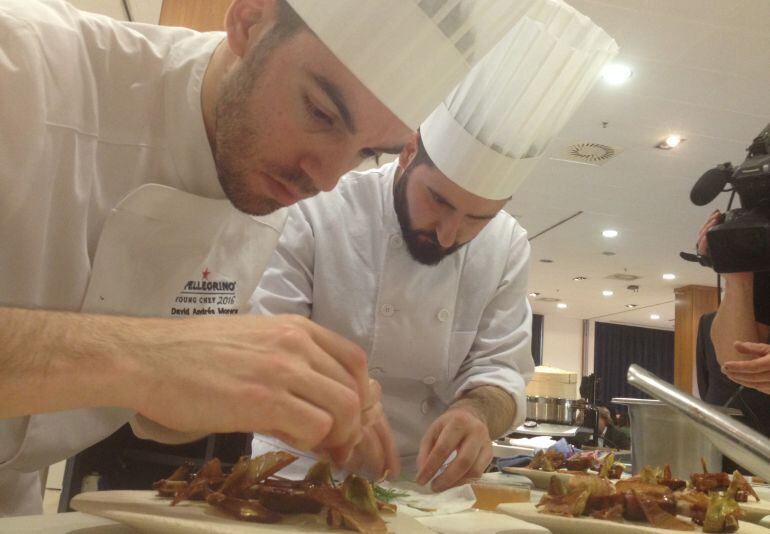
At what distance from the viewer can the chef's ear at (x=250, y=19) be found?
1163 mm

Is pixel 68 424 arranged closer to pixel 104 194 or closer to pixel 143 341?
pixel 104 194

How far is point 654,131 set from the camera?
5832 mm

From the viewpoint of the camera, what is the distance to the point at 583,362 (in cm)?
1756

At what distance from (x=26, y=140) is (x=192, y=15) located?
2.18 meters

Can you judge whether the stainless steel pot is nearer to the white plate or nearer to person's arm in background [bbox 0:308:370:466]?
the white plate

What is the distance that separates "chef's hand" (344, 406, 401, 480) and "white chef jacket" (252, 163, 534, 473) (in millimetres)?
433

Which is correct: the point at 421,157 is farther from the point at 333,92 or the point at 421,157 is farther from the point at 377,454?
the point at 377,454

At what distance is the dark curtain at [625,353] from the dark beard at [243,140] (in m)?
17.3

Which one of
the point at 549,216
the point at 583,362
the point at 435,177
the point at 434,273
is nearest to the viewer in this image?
the point at 435,177

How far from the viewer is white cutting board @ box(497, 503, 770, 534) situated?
1164mm

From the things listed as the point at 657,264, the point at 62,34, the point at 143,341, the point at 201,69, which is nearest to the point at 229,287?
the point at 201,69

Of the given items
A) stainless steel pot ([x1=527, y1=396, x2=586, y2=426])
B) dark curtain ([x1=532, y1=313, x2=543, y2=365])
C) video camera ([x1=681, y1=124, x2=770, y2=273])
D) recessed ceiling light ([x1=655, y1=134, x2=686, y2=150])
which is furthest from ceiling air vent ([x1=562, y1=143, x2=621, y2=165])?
dark curtain ([x1=532, y1=313, x2=543, y2=365])

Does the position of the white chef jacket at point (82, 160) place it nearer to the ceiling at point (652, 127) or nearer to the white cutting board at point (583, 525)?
the white cutting board at point (583, 525)

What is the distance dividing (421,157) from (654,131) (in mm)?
4673
